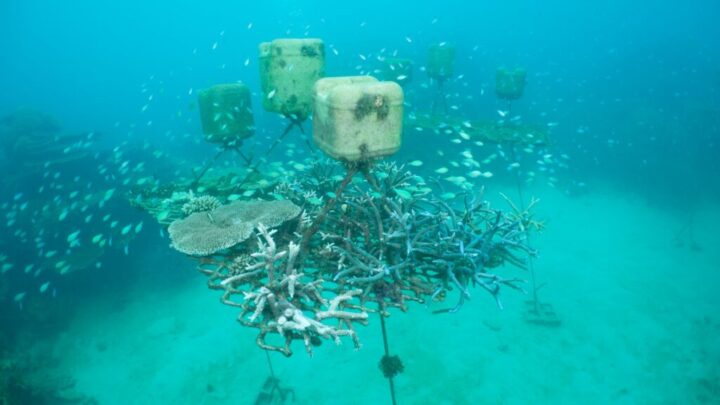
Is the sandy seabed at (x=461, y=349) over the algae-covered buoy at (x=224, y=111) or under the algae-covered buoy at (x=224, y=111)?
under

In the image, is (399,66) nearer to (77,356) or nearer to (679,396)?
(679,396)

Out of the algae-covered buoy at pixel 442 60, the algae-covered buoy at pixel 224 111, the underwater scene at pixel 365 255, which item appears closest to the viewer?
the underwater scene at pixel 365 255

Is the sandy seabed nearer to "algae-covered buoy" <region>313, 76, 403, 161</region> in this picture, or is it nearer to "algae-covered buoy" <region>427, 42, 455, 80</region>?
"algae-covered buoy" <region>313, 76, 403, 161</region>

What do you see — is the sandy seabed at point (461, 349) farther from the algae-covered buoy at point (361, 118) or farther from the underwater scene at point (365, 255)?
the algae-covered buoy at point (361, 118)

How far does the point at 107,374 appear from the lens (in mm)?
10516

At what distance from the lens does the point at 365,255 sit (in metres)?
4.34

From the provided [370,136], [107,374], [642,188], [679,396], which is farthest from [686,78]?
[107,374]

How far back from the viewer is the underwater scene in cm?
442

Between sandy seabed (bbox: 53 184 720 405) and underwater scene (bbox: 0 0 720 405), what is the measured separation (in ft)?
0.19

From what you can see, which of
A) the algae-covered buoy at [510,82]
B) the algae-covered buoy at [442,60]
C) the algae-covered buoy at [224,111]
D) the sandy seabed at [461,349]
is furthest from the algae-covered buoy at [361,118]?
the algae-covered buoy at [442,60]

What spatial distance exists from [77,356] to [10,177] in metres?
15.0

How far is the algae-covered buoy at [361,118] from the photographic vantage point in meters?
3.71

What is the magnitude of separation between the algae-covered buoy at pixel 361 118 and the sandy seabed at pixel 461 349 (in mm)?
7436

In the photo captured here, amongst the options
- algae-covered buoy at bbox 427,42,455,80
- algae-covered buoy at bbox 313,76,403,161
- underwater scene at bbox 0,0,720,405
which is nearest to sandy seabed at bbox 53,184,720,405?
underwater scene at bbox 0,0,720,405
